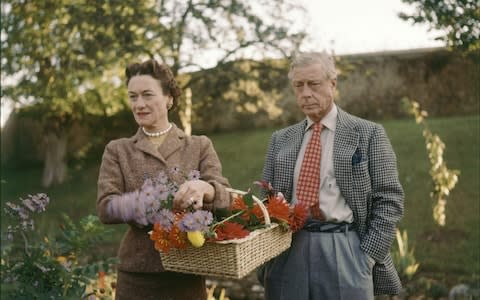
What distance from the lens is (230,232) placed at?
2.02 m

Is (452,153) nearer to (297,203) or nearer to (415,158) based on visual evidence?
(415,158)

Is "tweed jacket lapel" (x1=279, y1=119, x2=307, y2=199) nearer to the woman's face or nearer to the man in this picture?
the man

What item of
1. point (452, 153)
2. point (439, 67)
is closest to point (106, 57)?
point (452, 153)

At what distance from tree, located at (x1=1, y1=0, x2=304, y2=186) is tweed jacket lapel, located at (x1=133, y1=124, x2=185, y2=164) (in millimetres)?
5094

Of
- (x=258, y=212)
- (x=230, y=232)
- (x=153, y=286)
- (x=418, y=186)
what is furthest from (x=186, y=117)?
(x=230, y=232)

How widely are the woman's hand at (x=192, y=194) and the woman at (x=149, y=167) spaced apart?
86 millimetres

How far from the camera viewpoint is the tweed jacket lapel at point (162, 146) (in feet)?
7.96

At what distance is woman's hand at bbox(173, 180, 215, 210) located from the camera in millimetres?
2033

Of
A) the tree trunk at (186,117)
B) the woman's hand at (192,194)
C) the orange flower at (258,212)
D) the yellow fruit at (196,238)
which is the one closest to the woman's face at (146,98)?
the woman's hand at (192,194)

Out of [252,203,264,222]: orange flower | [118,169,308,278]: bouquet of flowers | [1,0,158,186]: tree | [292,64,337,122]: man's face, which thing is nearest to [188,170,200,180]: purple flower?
[118,169,308,278]: bouquet of flowers

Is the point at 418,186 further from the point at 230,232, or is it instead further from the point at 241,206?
the point at 230,232

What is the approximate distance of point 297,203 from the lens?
2.48 meters

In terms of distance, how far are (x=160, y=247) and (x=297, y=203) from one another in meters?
0.76

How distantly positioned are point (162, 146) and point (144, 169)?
0.13m
